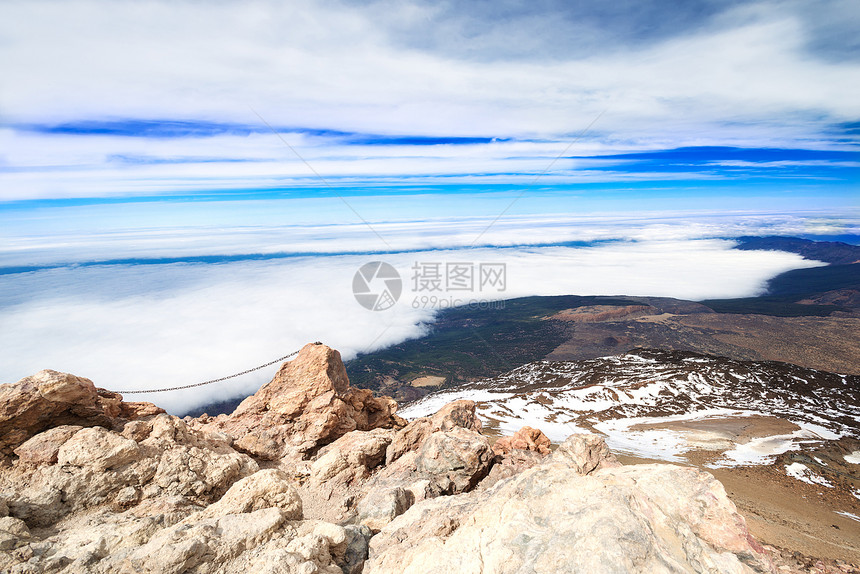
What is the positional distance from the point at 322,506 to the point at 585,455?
8182mm

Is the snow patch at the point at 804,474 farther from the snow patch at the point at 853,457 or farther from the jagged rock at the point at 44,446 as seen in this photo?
the jagged rock at the point at 44,446

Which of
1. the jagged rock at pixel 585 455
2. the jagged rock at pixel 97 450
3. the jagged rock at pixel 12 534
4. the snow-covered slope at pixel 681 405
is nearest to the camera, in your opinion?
the jagged rock at pixel 12 534

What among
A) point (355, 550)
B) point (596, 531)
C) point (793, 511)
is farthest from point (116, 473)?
point (793, 511)

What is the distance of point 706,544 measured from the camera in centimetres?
570

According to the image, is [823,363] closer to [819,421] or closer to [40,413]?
[819,421]

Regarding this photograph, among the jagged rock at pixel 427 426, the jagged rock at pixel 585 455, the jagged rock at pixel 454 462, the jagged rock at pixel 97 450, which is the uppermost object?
the jagged rock at pixel 97 450

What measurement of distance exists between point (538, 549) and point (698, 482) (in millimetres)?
3238

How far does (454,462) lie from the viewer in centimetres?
1309

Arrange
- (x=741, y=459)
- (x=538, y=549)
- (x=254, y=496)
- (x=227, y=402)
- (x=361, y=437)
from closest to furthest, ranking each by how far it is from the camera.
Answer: (x=538, y=549) < (x=254, y=496) < (x=361, y=437) < (x=741, y=459) < (x=227, y=402)

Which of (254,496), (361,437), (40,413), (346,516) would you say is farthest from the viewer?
(361,437)

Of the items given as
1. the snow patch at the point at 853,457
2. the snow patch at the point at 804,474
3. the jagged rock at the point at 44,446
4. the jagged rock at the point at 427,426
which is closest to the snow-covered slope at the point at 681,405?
the snow patch at the point at 804,474

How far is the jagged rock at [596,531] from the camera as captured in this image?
500 cm

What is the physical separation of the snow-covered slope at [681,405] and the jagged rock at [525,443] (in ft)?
56.3

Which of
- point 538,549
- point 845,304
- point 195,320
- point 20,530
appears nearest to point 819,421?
point 538,549
